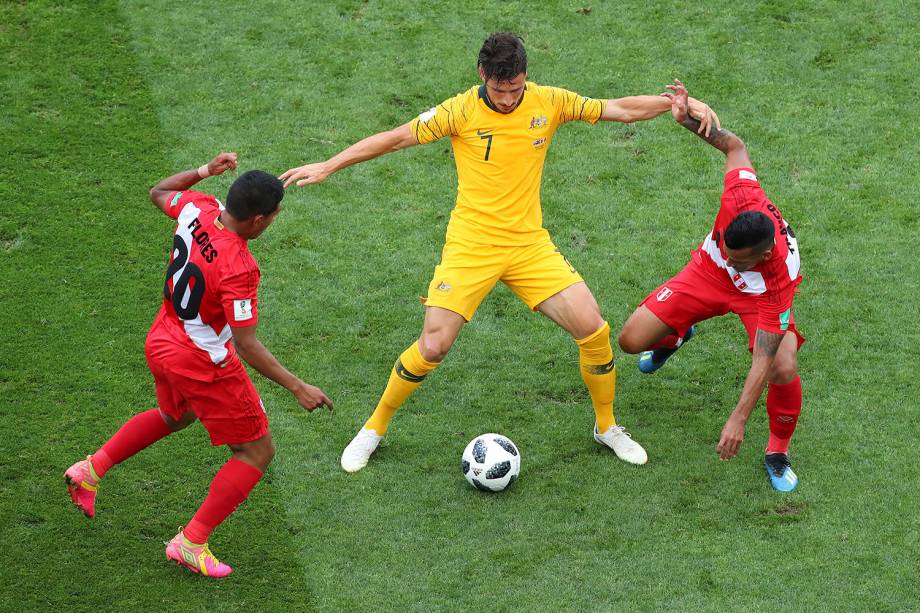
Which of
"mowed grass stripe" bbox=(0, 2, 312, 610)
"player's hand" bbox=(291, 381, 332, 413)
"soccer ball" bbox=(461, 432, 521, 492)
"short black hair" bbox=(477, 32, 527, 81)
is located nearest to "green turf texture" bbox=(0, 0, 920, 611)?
"mowed grass stripe" bbox=(0, 2, 312, 610)

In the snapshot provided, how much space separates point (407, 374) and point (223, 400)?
1.44 m

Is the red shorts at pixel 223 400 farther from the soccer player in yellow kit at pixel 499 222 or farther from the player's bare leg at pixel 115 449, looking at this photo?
the soccer player in yellow kit at pixel 499 222

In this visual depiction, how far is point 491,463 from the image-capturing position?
711 cm

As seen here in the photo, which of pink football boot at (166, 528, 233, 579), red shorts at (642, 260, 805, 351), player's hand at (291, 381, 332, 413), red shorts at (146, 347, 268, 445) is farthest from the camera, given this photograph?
red shorts at (642, 260, 805, 351)

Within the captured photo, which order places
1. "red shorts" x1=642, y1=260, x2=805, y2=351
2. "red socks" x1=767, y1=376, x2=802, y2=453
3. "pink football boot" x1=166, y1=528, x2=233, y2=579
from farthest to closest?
"red shorts" x1=642, y1=260, x2=805, y2=351 < "red socks" x1=767, y1=376, x2=802, y2=453 < "pink football boot" x1=166, y1=528, x2=233, y2=579

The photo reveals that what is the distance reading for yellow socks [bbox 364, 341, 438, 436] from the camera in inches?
285

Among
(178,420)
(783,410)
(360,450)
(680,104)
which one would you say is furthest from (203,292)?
(783,410)

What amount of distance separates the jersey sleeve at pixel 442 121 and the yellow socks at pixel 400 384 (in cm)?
134

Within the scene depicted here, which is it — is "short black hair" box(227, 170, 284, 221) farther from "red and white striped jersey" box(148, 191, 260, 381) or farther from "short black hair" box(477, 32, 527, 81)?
"short black hair" box(477, 32, 527, 81)

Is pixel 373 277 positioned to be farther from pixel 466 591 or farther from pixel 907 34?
pixel 907 34

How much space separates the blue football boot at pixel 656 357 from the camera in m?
8.00

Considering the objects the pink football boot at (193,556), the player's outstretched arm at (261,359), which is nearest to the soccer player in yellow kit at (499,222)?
the pink football boot at (193,556)

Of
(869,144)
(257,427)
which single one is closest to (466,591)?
(257,427)

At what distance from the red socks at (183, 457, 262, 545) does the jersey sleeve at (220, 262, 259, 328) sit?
951 millimetres
